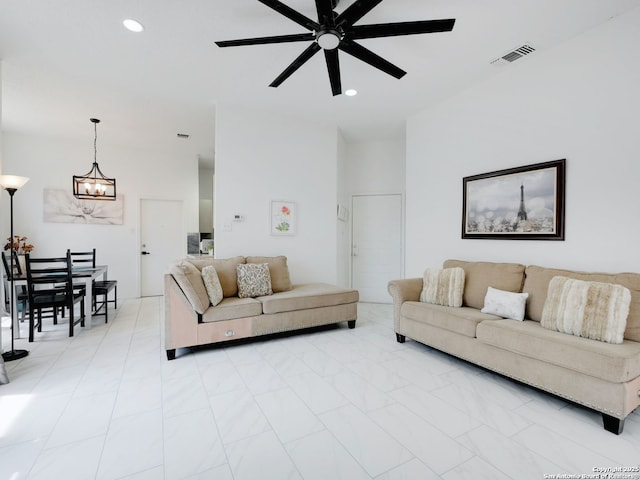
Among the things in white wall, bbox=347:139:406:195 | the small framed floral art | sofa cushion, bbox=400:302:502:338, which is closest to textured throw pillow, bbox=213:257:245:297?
the small framed floral art

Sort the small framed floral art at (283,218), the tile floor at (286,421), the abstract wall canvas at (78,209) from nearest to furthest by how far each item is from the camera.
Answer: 1. the tile floor at (286,421)
2. the small framed floral art at (283,218)
3. the abstract wall canvas at (78,209)

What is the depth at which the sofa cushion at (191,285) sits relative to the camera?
9.21 feet

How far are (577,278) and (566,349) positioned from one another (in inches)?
28.1

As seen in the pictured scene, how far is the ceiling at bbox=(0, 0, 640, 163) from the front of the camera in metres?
2.28

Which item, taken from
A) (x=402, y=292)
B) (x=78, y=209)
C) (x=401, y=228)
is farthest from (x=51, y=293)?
(x=401, y=228)

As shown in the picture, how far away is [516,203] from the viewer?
3053 mm

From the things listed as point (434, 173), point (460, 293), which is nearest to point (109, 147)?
point (434, 173)

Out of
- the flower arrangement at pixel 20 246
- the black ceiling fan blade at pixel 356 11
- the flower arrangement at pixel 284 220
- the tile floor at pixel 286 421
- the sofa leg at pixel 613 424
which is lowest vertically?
the tile floor at pixel 286 421

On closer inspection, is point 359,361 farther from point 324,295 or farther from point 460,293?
point 460,293

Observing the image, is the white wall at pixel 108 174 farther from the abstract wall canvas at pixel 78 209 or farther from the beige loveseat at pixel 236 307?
the beige loveseat at pixel 236 307

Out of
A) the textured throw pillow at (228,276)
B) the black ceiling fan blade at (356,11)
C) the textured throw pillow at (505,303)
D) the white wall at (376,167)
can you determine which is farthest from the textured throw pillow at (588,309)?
the white wall at (376,167)

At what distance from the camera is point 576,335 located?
6.89 feet

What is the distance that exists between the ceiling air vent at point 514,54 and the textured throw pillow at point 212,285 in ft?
11.6

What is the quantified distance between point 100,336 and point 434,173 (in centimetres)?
455
